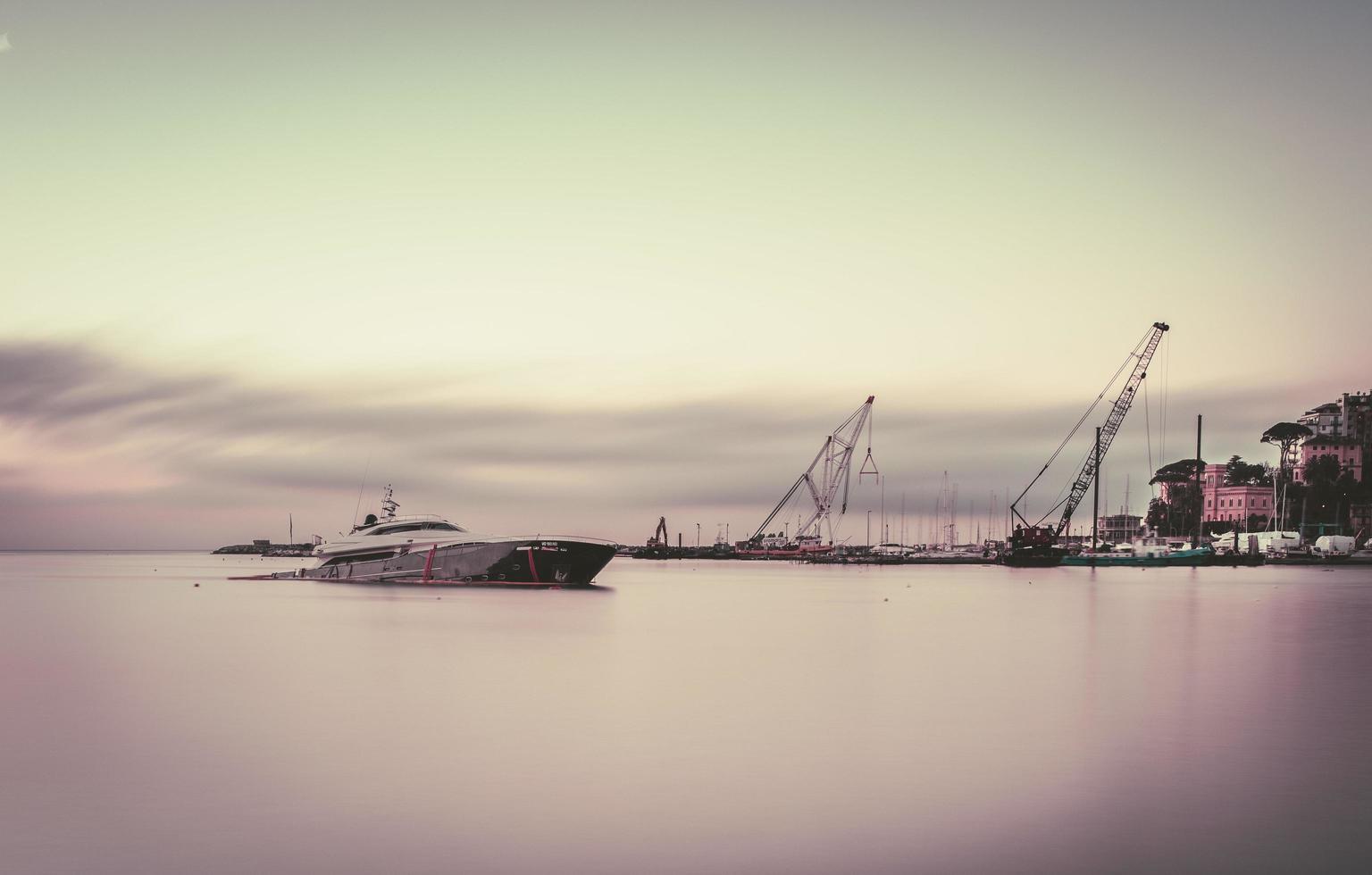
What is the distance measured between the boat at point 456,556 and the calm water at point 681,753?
3561 centimetres

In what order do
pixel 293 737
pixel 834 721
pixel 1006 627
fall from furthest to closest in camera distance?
pixel 1006 627 → pixel 834 721 → pixel 293 737

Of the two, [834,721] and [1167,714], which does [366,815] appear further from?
[1167,714]

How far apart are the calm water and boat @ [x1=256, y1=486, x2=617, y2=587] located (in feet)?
117

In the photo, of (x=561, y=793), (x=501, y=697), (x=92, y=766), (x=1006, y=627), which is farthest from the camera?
(x=1006, y=627)

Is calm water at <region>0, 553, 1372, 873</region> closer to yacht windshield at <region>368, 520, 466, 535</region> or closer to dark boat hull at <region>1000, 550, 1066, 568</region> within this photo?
yacht windshield at <region>368, 520, 466, 535</region>

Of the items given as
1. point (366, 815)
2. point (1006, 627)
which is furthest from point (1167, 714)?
point (1006, 627)

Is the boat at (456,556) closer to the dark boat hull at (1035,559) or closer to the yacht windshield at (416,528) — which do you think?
the yacht windshield at (416,528)

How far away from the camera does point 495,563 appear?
86.9 metres

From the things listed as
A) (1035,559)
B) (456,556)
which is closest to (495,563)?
(456,556)

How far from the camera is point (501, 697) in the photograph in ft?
95.9

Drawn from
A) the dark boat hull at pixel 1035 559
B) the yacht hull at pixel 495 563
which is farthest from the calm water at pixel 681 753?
the dark boat hull at pixel 1035 559

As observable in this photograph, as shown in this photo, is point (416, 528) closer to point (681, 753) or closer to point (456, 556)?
point (456, 556)

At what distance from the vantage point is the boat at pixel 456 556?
86.6 metres

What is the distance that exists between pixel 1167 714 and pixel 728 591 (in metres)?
76.9
